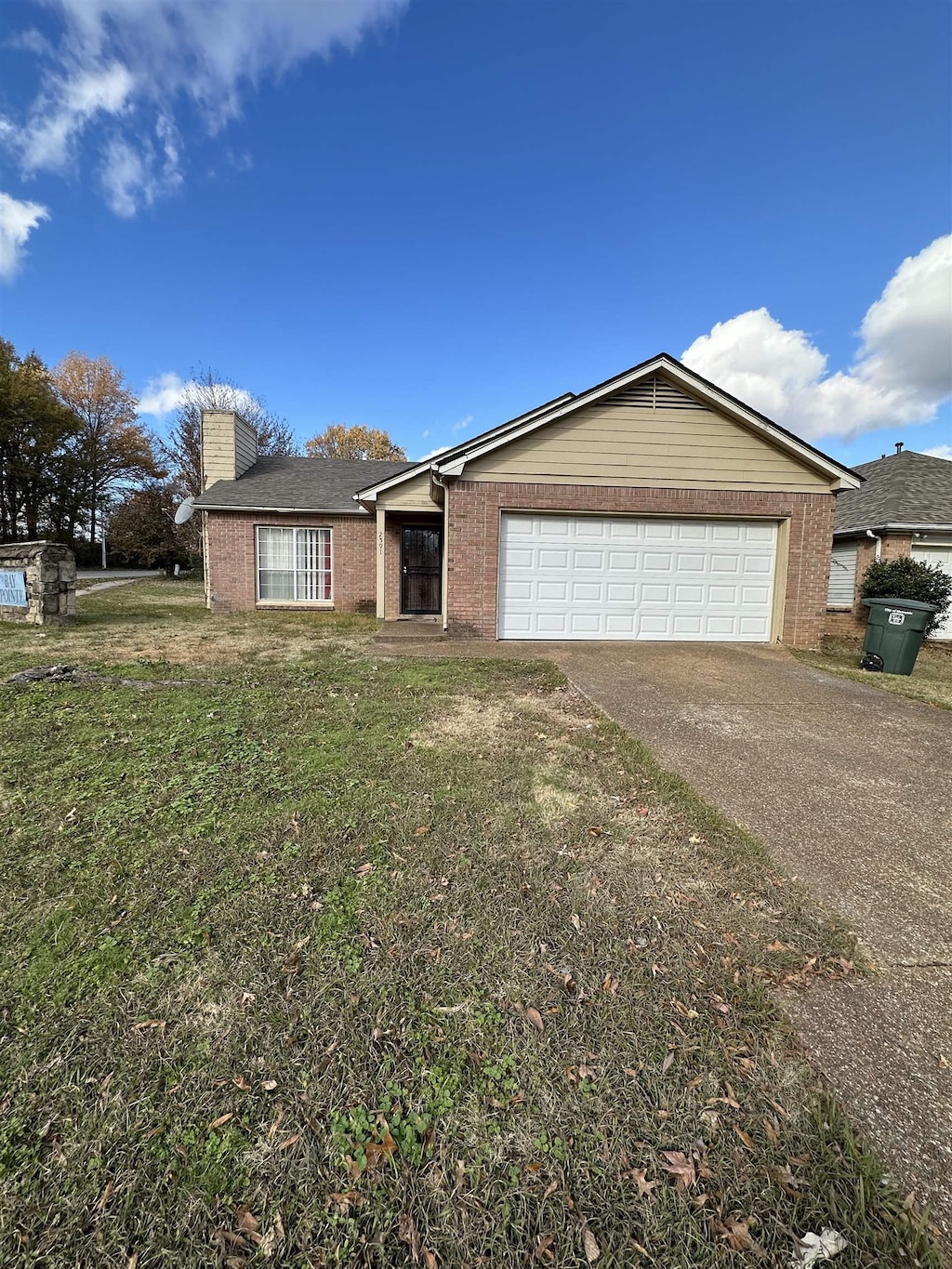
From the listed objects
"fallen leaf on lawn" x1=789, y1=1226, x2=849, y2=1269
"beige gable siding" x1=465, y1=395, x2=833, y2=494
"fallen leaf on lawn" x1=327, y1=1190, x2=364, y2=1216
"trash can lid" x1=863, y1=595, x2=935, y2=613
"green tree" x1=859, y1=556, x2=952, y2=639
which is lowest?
"fallen leaf on lawn" x1=327, y1=1190, x2=364, y2=1216

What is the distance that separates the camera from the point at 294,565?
14.9m

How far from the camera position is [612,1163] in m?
1.57

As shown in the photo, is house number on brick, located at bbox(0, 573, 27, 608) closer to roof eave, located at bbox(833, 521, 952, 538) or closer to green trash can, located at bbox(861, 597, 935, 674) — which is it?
green trash can, located at bbox(861, 597, 935, 674)

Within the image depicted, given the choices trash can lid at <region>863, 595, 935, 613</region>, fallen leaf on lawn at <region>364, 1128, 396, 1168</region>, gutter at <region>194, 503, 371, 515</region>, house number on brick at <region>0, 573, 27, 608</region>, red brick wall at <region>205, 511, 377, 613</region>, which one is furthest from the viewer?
red brick wall at <region>205, 511, 377, 613</region>

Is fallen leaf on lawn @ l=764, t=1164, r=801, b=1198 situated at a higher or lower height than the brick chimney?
lower

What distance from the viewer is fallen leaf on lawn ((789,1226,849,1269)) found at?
Result: 1.36 metres

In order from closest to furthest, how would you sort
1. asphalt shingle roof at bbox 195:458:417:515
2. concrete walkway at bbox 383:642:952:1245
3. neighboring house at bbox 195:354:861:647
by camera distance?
concrete walkway at bbox 383:642:952:1245 → neighboring house at bbox 195:354:861:647 → asphalt shingle roof at bbox 195:458:417:515

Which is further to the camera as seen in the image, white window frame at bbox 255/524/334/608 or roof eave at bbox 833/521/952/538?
white window frame at bbox 255/524/334/608

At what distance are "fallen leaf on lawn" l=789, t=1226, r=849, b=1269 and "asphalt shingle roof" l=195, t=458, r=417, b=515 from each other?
13043 mm

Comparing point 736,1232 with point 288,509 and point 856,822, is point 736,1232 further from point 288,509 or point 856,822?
point 288,509

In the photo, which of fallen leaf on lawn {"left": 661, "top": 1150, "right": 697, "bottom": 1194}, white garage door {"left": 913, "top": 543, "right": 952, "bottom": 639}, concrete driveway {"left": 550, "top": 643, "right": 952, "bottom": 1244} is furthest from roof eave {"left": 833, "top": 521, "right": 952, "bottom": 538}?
fallen leaf on lawn {"left": 661, "top": 1150, "right": 697, "bottom": 1194}

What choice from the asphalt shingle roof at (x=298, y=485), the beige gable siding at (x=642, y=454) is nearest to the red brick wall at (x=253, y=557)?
the asphalt shingle roof at (x=298, y=485)

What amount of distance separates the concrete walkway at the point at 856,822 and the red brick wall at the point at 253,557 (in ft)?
27.6

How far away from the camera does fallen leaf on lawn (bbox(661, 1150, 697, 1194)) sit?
1523 millimetres
